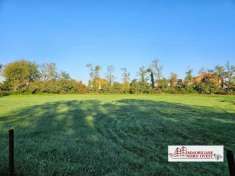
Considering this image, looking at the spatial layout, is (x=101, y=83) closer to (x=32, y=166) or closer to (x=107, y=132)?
(x=107, y=132)

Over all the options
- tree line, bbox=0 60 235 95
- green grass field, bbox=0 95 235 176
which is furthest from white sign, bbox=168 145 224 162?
tree line, bbox=0 60 235 95

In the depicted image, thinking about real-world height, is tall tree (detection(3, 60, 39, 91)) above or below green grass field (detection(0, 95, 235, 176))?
above

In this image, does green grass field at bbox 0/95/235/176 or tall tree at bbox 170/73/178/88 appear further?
tall tree at bbox 170/73/178/88

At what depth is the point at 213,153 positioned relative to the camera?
9.22 ft

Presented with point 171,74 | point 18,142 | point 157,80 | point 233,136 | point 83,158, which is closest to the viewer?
point 83,158

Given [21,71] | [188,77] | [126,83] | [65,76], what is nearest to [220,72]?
[188,77]

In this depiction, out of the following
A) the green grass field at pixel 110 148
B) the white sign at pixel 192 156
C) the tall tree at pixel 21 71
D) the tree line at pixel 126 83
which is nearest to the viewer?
the green grass field at pixel 110 148

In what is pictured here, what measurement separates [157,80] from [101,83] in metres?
7.63

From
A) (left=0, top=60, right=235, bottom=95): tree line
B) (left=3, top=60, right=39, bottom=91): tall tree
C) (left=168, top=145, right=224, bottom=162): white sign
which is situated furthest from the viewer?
(left=3, top=60, right=39, bottom=91): tall tree

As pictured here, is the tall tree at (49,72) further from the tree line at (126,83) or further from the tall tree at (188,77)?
the tall tree at (188,77)

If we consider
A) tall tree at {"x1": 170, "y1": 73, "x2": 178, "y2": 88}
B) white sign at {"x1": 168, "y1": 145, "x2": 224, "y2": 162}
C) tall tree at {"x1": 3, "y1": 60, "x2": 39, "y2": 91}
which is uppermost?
tall tree at {"x1": 3, "y1": 60, "x2": 39, "y2": 91}

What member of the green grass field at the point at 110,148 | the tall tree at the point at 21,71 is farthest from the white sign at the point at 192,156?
the tall tree at the point at 21,71

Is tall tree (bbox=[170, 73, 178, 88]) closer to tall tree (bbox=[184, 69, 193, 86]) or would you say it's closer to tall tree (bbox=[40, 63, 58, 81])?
tall tree (bbox=[184, 69, 193, 86])

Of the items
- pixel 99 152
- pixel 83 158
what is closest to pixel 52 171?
pixel 83 158
